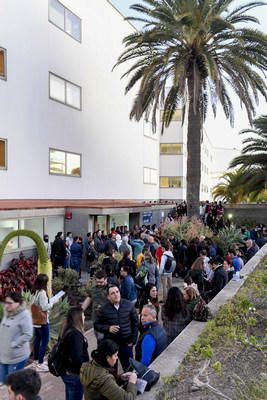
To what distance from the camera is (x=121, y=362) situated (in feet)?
20.8

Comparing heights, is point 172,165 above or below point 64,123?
below

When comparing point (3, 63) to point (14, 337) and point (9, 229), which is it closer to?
point (9, 229)

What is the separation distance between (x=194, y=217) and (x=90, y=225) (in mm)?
5509

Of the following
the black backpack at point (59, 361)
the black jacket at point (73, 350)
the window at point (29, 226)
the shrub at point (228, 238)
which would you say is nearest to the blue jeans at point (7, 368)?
the black backpack at point (59, 361)

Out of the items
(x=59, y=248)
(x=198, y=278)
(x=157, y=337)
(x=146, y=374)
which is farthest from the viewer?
(x=59, y=248)

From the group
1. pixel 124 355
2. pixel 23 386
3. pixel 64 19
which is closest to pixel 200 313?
pixel 124 355

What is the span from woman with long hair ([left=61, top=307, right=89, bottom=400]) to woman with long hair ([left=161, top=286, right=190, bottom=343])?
5.41 ft

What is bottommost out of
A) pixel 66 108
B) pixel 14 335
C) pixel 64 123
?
pixel 14 335

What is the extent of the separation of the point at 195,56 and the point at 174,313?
1627 cm

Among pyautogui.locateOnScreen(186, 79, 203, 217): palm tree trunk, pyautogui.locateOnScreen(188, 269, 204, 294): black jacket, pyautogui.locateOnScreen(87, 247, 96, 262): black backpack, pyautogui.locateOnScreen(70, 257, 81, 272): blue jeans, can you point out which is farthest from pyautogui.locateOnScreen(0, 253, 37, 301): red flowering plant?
pyautogui.locateOnScreen(186, 79, 203, 217): palm tree trunk

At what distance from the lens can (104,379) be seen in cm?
396

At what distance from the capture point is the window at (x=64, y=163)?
20500 millimetres

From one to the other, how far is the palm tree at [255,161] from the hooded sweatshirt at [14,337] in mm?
Answer: 22666

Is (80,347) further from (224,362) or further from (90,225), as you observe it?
(90,225)
